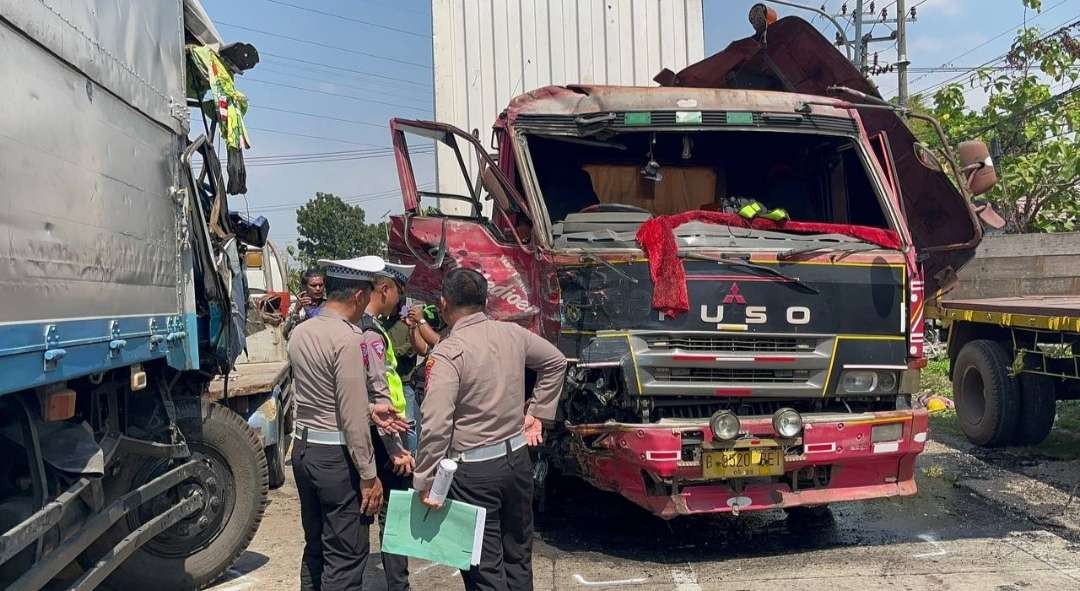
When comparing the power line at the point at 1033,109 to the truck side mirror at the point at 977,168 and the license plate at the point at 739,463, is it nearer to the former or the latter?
the truck side mirror at the point at 977,168

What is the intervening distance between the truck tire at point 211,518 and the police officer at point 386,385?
3.86 ft

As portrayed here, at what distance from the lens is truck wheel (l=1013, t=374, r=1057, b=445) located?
7.41 metres

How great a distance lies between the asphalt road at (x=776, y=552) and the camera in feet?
14.9

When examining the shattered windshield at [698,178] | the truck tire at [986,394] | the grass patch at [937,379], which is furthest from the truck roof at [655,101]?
the grass patch at [937,379]

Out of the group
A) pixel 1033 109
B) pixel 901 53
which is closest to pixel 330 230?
pixel 901 53

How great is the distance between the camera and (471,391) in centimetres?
336

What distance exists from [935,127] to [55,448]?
4.72 meters

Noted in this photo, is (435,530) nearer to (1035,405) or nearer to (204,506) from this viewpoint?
(204,506)

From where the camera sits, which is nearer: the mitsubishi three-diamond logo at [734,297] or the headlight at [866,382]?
the mitsubishi three-diamond logo at [734,297]

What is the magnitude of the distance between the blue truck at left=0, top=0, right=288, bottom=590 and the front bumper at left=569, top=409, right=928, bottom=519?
194cm

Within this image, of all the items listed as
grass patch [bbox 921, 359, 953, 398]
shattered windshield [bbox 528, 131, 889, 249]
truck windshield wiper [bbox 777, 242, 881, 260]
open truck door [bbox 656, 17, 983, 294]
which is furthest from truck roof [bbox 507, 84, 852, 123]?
grass patch [bbox 921, 359, 953, 398]

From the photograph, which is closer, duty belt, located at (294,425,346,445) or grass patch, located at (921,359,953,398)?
duty belt, located at (294,425,346,445)

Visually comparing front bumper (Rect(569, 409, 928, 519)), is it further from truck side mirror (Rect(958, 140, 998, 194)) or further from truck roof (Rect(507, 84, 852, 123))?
truck roof (Rect(507, 84, 852, 123))

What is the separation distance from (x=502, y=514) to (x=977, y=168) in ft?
12.0
